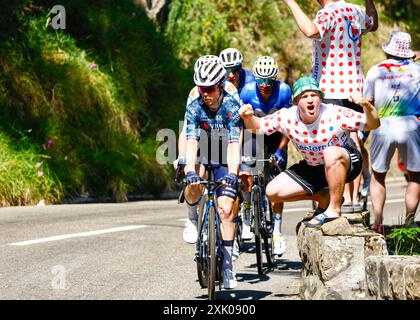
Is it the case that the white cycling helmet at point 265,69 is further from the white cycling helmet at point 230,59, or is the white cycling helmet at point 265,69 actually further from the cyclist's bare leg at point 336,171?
the cyclist's bare leg at point 336,171

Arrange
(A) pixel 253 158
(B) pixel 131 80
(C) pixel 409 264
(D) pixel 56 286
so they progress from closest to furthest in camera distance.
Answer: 1. (C) pixel 409 264
2. (D) pixel 56 286
3. (A) pixel 253 158
4. (B) pixel 131 80

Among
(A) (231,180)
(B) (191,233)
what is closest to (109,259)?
(B) (191,233)

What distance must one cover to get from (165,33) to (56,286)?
1633 centimetres

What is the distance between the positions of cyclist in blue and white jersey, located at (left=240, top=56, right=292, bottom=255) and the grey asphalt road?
0.43 m

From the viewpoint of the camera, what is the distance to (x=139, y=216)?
49.5 ft

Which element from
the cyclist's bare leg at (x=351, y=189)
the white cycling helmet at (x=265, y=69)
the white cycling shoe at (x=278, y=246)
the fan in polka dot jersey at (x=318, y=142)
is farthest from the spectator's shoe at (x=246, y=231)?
the fan in polka dot jersey at (x=318, y=142)

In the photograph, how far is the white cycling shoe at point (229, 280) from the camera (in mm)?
8484

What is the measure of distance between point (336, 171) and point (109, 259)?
3416 mm

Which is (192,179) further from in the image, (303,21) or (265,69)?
(265,69)

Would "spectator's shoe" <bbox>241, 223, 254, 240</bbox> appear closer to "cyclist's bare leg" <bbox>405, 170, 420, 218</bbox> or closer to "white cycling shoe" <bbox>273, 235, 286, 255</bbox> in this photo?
"white cycling shoe" <bbox>273, 235, 286, 255</bbox>

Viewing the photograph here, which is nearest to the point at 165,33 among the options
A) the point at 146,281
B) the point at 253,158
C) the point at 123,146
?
the point at 123,146

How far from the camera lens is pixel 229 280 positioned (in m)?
8.50

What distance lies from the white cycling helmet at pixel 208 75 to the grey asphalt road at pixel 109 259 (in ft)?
6.06

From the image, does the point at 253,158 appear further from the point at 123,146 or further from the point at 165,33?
the point at 165,33
